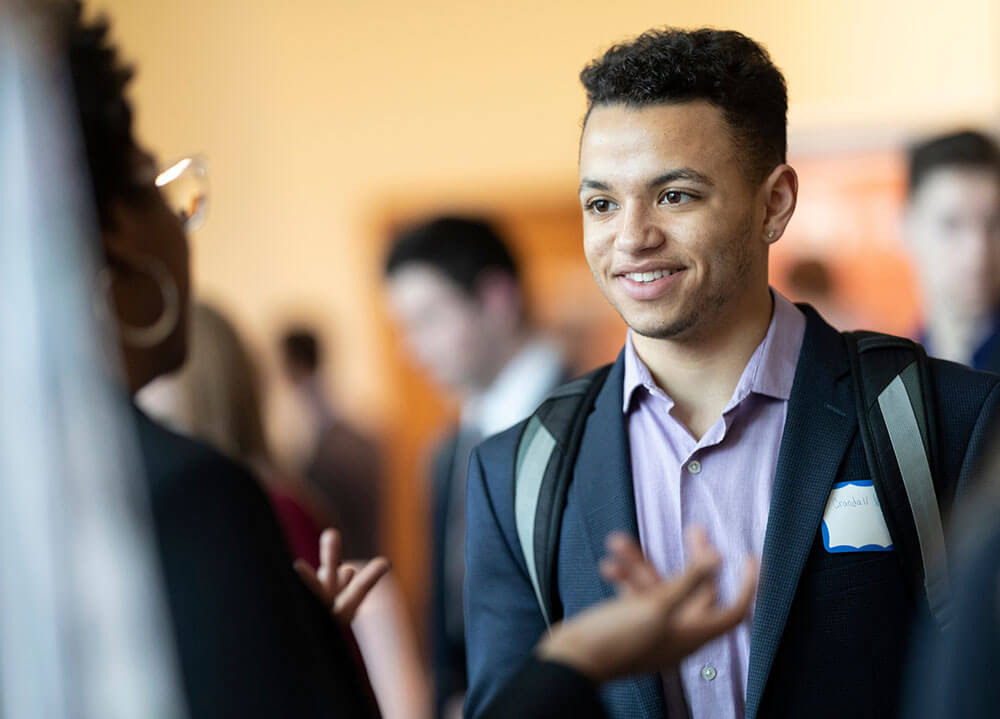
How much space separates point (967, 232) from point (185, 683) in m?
2.83

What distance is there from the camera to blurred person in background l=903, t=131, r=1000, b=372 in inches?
130

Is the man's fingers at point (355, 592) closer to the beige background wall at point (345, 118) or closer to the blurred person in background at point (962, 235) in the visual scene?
the blurred person in background at point (962, 235)

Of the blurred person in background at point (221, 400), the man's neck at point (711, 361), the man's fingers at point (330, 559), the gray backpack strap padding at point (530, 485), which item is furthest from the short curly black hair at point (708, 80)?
the blurred person in background at point (221, 400)

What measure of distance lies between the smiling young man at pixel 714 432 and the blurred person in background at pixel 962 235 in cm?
165

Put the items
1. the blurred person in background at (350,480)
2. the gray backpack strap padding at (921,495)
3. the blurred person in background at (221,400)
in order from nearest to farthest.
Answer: the gray backpack strap padding at (921,495) → the blurred person in background at (221,400) → the blurred person in background at (350,480)

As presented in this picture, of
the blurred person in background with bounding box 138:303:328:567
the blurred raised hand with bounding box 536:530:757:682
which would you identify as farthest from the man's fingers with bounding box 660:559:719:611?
the blurred person in background with bounding box 138:303:328:567

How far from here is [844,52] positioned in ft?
20.2

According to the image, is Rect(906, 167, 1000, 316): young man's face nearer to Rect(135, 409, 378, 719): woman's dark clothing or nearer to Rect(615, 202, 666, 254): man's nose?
Rect(615, 202, 666, 254): man's nose

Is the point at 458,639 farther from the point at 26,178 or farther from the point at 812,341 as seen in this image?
the point at 26,178

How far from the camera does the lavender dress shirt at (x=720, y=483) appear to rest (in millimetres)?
1703

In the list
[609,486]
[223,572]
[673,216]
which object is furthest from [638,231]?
[223,572]

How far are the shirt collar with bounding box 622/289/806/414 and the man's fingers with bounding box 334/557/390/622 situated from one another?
0.50 m

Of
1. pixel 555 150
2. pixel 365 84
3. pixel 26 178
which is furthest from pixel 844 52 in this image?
pixel 26 178

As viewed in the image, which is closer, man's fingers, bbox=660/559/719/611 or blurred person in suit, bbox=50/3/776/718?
blurred person in suit, bbox=50/3/776/718
